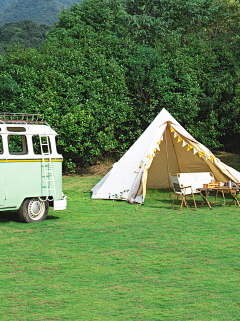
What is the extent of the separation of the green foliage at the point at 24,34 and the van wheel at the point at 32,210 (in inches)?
1756

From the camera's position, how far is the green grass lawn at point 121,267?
14.9 feet

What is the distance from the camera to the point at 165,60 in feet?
65.0

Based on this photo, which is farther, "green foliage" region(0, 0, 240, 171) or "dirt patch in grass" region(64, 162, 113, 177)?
"dirt patch in grass" region(64, 162, 113, 177)

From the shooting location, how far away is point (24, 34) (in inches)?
2217

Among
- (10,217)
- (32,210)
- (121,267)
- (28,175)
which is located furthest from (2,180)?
(121,267)

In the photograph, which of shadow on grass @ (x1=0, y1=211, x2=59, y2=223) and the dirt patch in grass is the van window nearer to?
shadow on grass @ (x1=0, y1=211, x2=59, y2=223)

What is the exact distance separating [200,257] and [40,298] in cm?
287

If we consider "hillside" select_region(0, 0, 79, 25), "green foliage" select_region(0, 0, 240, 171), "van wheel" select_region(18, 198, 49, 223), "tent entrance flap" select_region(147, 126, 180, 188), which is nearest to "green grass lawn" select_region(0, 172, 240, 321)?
"van wheel" select_region(18, 198, 49, 223)

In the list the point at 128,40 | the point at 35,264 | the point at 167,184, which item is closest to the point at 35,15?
the point at 128,40

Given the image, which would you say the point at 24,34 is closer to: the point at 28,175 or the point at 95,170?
the point at 95,170

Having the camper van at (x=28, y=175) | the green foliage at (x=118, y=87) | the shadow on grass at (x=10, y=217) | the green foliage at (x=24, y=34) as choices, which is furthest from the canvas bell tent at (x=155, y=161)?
the green foliage at (x=24, y=34)

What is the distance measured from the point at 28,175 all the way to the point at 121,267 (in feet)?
12.4

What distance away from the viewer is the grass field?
453 centimetres

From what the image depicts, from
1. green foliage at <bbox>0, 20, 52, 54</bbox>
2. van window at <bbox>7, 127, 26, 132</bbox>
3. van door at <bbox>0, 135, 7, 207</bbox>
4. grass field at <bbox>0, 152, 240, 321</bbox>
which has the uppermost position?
green foliage at <bbox>0, 20, 52, 54</bbox>
